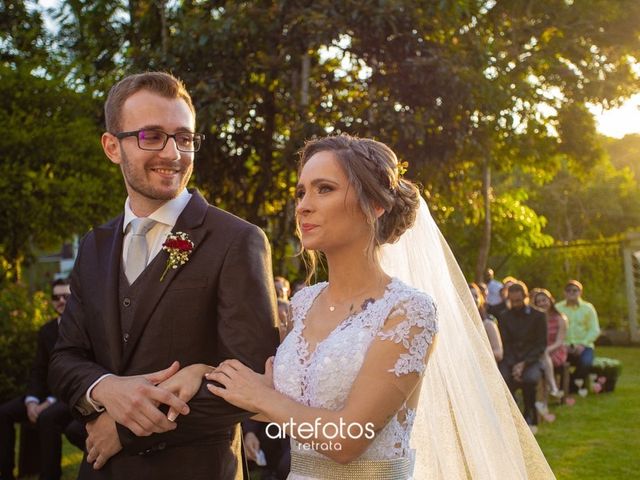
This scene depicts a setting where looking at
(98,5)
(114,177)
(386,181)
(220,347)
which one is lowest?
(220,347)

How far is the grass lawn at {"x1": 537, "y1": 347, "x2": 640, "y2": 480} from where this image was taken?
338 inches

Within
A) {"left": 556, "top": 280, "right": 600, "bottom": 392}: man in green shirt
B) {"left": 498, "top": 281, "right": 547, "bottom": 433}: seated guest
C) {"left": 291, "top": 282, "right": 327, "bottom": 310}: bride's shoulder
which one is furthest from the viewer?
{"left": 556, "top": 280, "right": 600, "bottom": 392}: man in green shirt

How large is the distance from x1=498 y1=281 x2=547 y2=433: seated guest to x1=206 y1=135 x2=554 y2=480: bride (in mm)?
7895

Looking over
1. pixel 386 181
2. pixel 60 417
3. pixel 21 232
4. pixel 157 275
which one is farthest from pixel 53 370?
pixel 21 232

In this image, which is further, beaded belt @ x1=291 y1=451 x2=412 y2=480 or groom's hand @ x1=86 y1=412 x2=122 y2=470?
beaded belt @ x1=291 y1=451 x2=412 y2=480

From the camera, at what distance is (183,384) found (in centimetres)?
269

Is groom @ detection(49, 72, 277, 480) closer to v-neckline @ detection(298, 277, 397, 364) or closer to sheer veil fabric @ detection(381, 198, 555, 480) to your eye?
v-neckline @ detection(298, 277, 397, 364)

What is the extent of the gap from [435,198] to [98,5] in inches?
316

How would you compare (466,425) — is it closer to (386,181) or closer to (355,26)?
(386,181)

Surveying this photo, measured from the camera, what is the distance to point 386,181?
3180 millimetres

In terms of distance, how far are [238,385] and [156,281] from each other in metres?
0.49

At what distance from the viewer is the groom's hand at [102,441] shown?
2.79 metres

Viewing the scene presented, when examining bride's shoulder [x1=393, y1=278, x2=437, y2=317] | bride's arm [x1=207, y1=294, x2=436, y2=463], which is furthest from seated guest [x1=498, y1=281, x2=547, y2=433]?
bride's arm [x1=207, y1=294, x2=436, y2=463]

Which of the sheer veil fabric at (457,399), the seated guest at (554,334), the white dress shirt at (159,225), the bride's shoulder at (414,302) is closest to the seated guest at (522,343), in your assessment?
the seated guest at (554,334)
